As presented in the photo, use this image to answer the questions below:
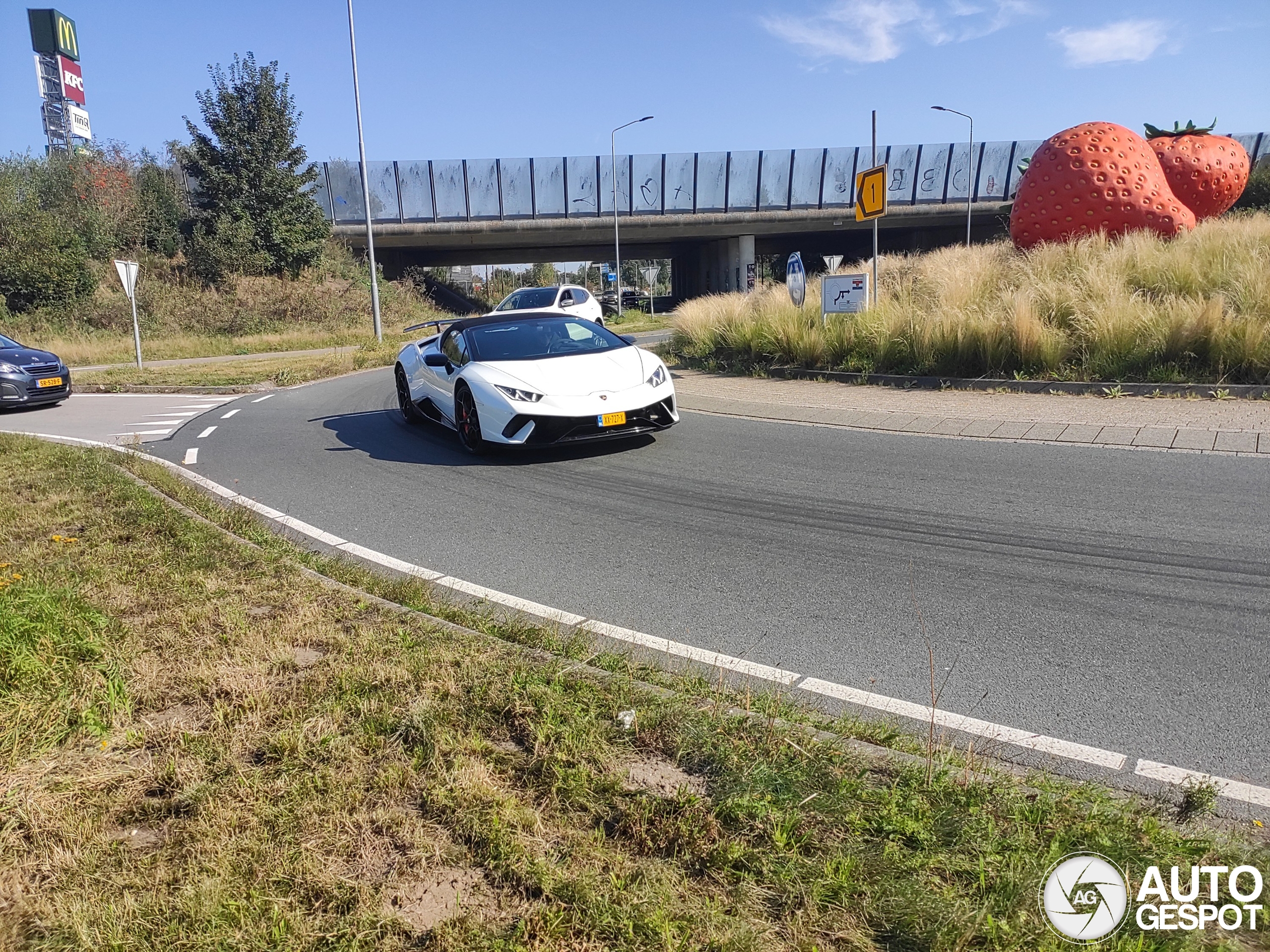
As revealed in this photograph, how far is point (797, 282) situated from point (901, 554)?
11627 mm

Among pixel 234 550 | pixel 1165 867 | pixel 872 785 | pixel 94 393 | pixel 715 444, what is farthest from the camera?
pixel 94 393

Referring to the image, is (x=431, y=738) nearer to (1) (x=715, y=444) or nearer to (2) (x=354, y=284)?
(1) (x=715, y=444)

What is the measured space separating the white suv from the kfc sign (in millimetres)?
104988

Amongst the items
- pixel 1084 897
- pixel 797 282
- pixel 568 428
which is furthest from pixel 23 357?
pixel 1084 897

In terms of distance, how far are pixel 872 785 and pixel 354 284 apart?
4343 cm

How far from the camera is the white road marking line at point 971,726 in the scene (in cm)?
314

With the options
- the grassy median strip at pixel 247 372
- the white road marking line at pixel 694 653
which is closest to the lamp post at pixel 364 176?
the grassy median strip at pixel 247 372

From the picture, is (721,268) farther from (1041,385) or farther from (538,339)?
(538,339)

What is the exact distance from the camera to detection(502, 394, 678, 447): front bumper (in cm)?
831

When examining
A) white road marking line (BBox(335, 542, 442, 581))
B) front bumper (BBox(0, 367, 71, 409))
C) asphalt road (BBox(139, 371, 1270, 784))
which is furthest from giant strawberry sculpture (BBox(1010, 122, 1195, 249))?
front bumper (BBox(0, 367, 71, 409))

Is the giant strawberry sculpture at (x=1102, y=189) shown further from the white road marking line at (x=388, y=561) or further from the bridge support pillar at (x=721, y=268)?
the bridge support pillar at (x=721, y=268)

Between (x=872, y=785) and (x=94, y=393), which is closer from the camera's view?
(x=872, y=785)

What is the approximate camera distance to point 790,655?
4.11m

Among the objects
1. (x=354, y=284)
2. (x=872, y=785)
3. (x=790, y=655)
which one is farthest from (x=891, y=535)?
(x=354, y=284)
